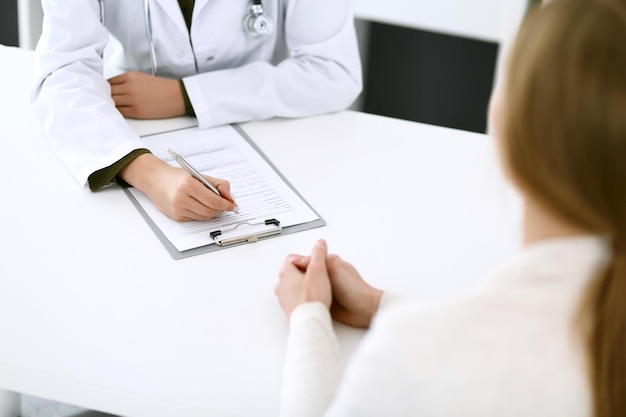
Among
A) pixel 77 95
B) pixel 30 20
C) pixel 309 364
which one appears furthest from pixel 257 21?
pixel 30 20

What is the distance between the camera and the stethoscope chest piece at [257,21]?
1543 mm

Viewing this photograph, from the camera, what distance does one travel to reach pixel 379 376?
27.1 inches

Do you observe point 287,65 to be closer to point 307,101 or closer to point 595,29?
point 307,101

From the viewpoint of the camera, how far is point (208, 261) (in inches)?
43.9

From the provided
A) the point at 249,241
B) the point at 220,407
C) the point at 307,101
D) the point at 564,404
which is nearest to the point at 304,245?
the point at 249,241

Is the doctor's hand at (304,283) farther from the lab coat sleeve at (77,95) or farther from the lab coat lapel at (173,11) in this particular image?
the lab coat lapel at (173,11)

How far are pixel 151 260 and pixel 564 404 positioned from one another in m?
0.61

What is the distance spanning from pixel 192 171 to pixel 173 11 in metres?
0.43

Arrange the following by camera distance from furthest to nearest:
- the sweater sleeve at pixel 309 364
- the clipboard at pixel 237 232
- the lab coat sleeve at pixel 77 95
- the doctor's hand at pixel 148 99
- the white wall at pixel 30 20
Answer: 1. the white wall at pixel 30 20
2. the doctor's hand at pixel 148 99
3. the lab coat sleeve at pixel 77 95
4. the clipboard at pixel 237 232
5. the sweater sleeve at pixel 309 364

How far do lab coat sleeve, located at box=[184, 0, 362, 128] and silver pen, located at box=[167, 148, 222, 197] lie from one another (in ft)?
0.60

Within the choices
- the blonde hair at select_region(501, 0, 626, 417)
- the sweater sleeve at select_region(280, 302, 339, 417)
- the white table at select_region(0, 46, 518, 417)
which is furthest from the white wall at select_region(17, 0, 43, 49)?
the blonde hair at select_region(501, 0, 626, 417)

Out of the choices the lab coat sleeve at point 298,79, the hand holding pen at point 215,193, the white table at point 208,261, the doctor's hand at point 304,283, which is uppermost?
the lab coat sleeve at point 298,79

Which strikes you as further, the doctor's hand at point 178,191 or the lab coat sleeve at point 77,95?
the lab coat sleeve at point 77,95

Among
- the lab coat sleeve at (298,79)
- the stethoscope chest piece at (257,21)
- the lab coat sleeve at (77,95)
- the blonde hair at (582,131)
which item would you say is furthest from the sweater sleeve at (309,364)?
the stethoscope chest piece at (257,21)
